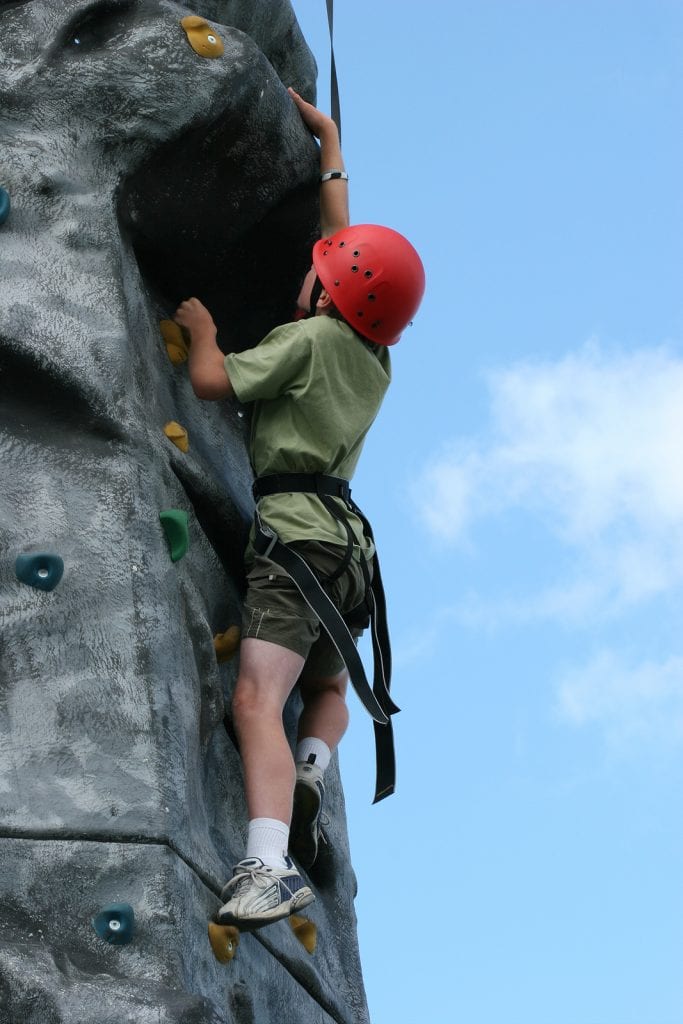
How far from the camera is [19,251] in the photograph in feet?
16.4

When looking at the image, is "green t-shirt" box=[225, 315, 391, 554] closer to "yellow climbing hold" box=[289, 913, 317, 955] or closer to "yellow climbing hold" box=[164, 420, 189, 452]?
"yellow climbing hold" box=[164, 420, 189, 452]

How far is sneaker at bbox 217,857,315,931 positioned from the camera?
14.2ft

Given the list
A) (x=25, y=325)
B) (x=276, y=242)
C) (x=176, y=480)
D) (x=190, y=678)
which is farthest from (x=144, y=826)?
(x=276, y=242)

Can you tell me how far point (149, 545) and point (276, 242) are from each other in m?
1.43

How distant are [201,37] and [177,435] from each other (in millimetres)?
1220

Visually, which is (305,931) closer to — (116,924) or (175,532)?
(116,924)

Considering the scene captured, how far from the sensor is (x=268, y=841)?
14.7ft

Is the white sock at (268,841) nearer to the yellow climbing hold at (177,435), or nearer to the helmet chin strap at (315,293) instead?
the yellow climbing hold at (177,435)

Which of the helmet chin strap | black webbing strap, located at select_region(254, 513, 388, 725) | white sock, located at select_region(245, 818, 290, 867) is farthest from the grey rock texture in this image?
the helmet chin strap

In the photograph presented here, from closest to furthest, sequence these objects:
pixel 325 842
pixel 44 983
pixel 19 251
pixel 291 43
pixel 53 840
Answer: pixel 44 983
pixel 53 840
pixel 19 251
pixel 325 842
pixel 291 43

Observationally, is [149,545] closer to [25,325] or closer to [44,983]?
[25,325]

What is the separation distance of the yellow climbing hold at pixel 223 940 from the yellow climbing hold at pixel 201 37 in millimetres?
2545

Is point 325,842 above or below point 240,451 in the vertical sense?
below

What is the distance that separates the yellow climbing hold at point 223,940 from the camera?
439 cm
